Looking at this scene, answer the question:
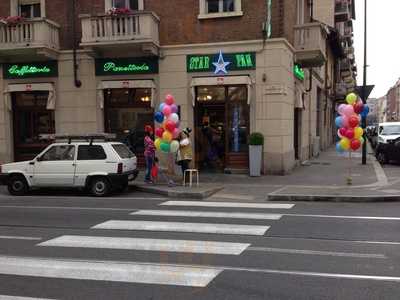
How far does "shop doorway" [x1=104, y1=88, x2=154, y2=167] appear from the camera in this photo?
61.2 ft

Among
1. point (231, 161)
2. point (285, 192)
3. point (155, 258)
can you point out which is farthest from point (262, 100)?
point (155, 258)

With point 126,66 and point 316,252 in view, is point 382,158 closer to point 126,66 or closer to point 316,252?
point 126,66

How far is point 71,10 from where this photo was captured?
61.7 ft

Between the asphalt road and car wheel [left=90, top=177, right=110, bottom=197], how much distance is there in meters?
2.43

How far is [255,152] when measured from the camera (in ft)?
55.5

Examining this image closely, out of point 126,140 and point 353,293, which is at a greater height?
point 126,140

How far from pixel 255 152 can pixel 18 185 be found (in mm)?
7822

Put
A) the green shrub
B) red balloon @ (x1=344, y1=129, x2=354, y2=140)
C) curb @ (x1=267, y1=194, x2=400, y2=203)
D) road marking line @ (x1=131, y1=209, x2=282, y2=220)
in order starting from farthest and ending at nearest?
the green shrub < red balloon @ (x1=344, y1=129, x2=354, y2=140) < curb @ (x1=267, y1=194, x2=400, y2=203) < road marking line @ (x1=131, y1=209, x2=282, y2=220)

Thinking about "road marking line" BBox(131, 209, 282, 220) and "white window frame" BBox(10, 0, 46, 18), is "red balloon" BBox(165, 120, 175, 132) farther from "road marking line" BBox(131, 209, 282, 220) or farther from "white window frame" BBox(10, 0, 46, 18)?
"white window frame" BBox(10, 0, 46, 18)

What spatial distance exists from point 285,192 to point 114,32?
8801 mm

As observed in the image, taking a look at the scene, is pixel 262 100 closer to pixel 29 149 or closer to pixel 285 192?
pixel 285 192

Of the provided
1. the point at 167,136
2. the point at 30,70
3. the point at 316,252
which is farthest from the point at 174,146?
the point at 30,70

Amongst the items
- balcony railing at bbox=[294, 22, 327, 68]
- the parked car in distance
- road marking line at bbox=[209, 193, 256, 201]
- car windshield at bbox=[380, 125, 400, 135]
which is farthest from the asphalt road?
car windshield at bbox=[380, 125, 400, 135]

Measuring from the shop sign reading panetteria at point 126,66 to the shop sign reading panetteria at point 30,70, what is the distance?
194cm
